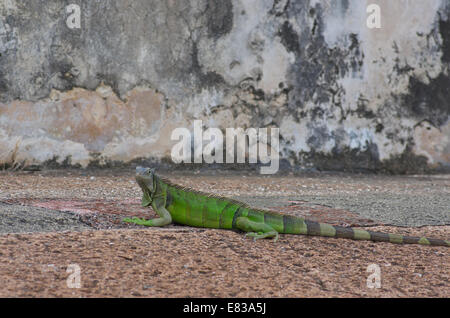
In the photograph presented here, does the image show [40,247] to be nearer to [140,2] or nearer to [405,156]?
[140,2]

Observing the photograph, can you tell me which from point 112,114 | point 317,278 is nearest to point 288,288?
point 317,278

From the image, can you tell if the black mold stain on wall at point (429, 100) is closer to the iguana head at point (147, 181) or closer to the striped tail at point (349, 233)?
the striped tail at point (349, 233)

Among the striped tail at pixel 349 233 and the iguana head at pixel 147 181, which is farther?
the iguana head at pixel 147 181

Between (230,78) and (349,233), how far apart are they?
180 inches

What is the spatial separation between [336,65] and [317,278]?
18.7ft

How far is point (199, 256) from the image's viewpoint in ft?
10.6

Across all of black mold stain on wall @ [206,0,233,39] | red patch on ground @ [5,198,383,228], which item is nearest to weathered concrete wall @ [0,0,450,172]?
black mold stain on wall @ [206,0,233,39]

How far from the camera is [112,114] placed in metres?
7.74

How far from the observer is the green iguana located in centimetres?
388

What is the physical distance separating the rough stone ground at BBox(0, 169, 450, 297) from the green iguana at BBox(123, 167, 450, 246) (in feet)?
0.25

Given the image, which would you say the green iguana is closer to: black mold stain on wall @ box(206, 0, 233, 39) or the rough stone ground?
the rough stone ground

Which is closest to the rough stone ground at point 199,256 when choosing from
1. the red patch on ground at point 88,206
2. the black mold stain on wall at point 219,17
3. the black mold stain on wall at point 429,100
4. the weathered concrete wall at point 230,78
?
the red patch on ground at point 88,206

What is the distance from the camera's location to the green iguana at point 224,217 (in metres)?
3.88

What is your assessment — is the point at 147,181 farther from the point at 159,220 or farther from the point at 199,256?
the point at 199,256
